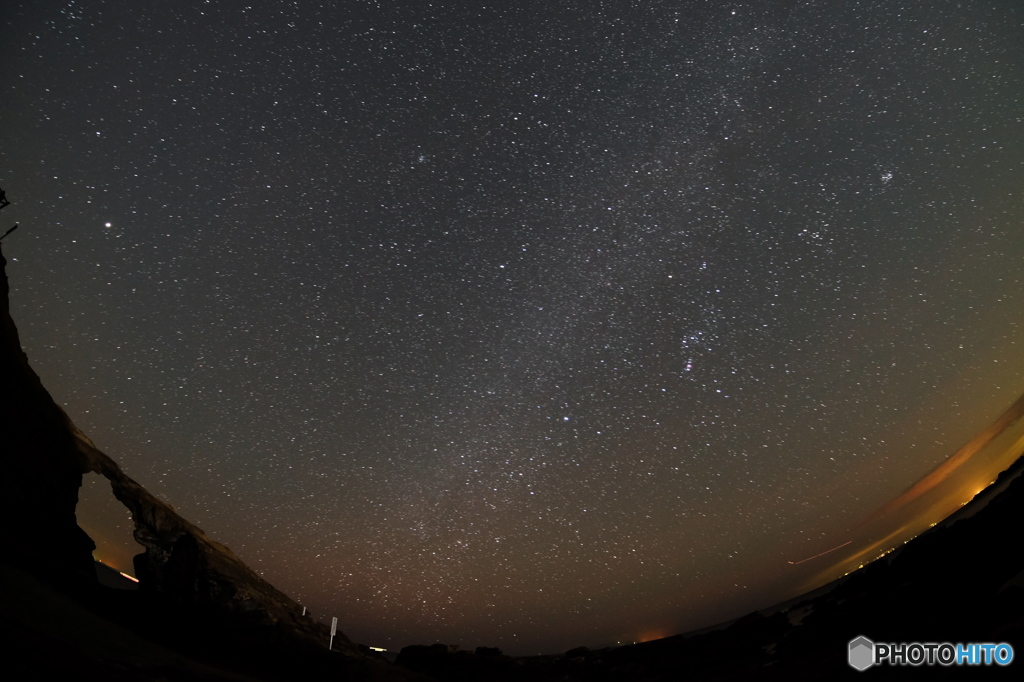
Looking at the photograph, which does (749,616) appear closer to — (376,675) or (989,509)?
(989,509)

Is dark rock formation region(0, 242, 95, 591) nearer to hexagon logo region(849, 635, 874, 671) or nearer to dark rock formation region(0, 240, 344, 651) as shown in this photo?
dark rock formation region(0, 240, 344, 651)

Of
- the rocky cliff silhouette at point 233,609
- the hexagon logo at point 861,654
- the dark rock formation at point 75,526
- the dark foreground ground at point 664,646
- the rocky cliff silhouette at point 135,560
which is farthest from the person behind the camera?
the dark rock formation at point 75,526

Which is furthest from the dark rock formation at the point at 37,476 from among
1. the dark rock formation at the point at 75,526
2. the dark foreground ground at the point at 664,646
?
the dark foreground ground at the point at 664,646

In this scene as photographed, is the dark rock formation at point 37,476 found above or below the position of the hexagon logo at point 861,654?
above

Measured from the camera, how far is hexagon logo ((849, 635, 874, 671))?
17420 millimetres

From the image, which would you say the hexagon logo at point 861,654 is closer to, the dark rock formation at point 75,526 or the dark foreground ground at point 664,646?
the dark foreground ground at point 664,646

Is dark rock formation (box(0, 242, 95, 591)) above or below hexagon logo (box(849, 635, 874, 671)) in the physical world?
above

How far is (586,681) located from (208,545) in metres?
26.1

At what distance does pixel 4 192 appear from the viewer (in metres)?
18.7

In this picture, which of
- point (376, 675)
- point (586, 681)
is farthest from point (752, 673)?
point (376, 675)

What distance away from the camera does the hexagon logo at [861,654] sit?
17420 millimetres

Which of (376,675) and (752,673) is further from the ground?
(752,673)

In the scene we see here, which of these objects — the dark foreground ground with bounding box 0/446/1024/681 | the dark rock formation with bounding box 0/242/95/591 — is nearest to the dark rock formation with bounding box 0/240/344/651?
the dark rock formation with bounding box 0/242/95/591

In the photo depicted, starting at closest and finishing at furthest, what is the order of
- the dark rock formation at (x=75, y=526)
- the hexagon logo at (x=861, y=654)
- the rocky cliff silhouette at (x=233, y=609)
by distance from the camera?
the rocky cliff silhouette at (x=233, y=609), the hexagon logo at (x=861, y=654), the dark rock formation at (x=75, y=526)
